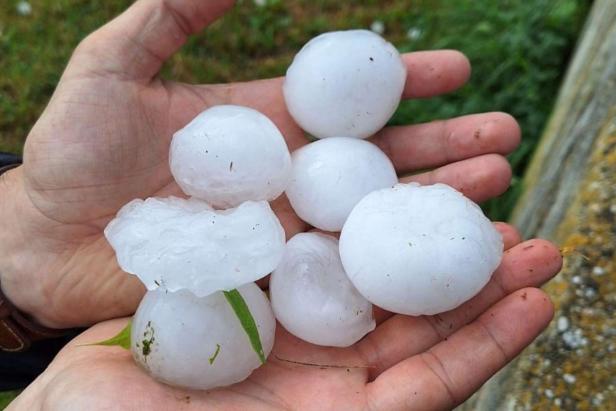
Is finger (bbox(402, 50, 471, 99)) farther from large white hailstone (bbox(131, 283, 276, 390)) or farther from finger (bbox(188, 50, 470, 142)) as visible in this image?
large white hailstone (bbox(131, 283, 276, 390))

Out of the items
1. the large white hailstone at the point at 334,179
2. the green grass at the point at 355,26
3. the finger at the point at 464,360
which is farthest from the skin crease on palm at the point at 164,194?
the green grass at the point at 355,26

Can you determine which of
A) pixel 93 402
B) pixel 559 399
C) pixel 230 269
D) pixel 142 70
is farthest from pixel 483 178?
pixel 93 402

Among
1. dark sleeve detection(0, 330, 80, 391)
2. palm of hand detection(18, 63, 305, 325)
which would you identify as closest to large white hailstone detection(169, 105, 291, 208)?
palm of hand detection(18, 63, 305, 325)

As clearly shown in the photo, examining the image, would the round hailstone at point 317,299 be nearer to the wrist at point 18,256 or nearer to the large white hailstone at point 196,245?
the large white hailstone at point 196,245

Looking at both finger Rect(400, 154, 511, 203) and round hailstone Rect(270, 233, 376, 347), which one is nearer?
round hailstone Rect(270, 233, 376, 347)

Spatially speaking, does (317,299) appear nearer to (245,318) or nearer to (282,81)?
(245,318)

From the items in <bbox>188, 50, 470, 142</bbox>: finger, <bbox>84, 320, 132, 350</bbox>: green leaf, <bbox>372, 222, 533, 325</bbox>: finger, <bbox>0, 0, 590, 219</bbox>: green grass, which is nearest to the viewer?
<bbox>84, 320, 132, 350</bbox>: green leaf

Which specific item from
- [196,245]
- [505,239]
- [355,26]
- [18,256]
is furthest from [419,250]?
[355,26]
